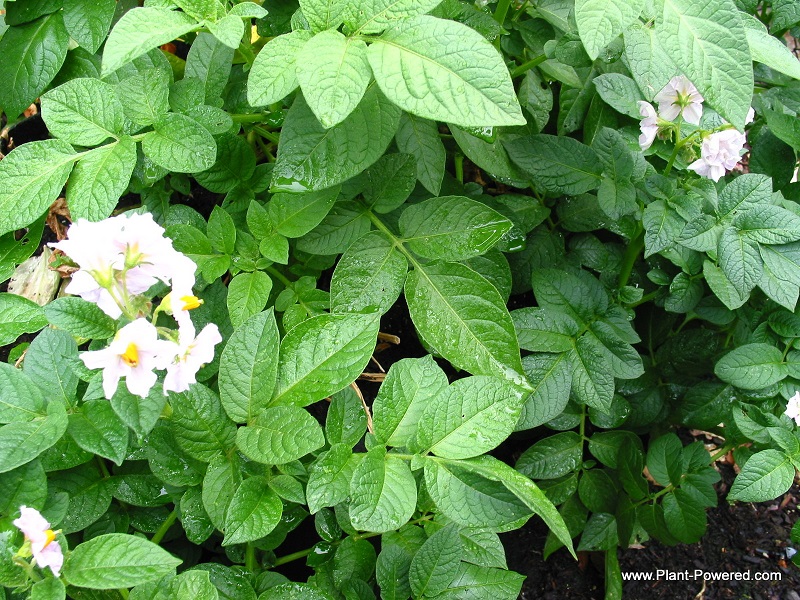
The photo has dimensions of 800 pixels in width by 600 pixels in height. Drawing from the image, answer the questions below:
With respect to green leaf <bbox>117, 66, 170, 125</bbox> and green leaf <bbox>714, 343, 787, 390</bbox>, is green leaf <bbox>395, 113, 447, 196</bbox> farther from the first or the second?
green leaf <bbox>714, 343, 787, 390</bbox>

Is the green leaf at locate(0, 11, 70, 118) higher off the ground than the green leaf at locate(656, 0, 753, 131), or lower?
lower

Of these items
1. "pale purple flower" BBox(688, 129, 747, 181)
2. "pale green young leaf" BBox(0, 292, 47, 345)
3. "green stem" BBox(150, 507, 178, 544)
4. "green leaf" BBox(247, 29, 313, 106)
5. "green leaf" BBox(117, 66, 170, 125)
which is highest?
"green leaf" BBox(247, 29, 313, 106)

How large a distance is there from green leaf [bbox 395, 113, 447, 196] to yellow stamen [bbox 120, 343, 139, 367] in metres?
0.72

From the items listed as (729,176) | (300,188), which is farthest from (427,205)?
(729,176)

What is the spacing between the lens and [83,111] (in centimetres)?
119

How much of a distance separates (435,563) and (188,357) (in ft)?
1.79

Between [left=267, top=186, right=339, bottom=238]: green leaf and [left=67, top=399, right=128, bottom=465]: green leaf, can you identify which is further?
[left=267, top=186, right=339, bottom=238]: green leaf

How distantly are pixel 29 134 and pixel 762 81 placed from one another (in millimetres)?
1856

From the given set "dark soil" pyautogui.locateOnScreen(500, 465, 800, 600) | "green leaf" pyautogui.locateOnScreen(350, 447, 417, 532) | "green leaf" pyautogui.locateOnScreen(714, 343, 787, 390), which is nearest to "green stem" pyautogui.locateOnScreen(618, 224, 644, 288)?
"green leaf" pyautogui.locateOnScreen(714, 343, 787, 390)

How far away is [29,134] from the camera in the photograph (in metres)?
1.80

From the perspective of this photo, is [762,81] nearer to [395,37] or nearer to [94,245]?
[395,37]

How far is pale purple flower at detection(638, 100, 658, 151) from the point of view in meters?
1.38

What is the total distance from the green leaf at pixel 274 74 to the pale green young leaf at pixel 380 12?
0.09m

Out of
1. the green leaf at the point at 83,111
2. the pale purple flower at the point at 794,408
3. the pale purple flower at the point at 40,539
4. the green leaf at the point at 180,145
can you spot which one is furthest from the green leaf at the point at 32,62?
the pale purple flower at the point at 794,408
